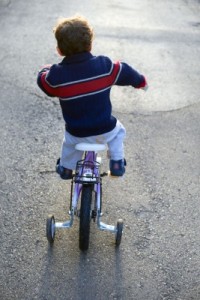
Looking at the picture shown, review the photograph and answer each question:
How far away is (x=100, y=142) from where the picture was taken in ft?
11.5

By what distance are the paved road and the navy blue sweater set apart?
1.05 metres

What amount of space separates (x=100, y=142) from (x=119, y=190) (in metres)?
1.11

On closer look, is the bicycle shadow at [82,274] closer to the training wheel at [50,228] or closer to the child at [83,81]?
the training wheel at [50,228]

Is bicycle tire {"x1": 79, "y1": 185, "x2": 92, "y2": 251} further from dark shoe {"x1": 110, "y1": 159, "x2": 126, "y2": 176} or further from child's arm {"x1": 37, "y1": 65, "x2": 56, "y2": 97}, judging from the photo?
child's arm {"x1": 37, "y1": 65, "x2": 56, "y2": 97}

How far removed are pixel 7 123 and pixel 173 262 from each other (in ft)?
9.20

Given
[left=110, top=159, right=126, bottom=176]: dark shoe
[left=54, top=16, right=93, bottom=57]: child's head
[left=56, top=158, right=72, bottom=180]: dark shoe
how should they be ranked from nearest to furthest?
[left=54, top=16, right=93, bottom=57]: child's head
[left=110, top=159, right=126, bottom=176]: dark shoe
[left=56, top=158, right=72, bottom=180]: dark shoe

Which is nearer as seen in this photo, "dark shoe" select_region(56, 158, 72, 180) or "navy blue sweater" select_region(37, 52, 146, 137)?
"navy blue sweater" select_region(37, 52, 146, 137)

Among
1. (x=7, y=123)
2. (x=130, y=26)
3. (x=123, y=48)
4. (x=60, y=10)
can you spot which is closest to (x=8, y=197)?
(x=7, y=123)

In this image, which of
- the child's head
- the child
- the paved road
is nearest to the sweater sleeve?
the child

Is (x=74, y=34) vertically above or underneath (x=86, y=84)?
above

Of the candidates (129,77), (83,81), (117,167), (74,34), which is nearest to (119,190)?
(117,167)

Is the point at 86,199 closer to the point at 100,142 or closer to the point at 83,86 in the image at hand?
the point at 100,142

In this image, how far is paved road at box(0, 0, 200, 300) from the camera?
11.4 ft

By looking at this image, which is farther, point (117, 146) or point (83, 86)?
point (117, 146)
